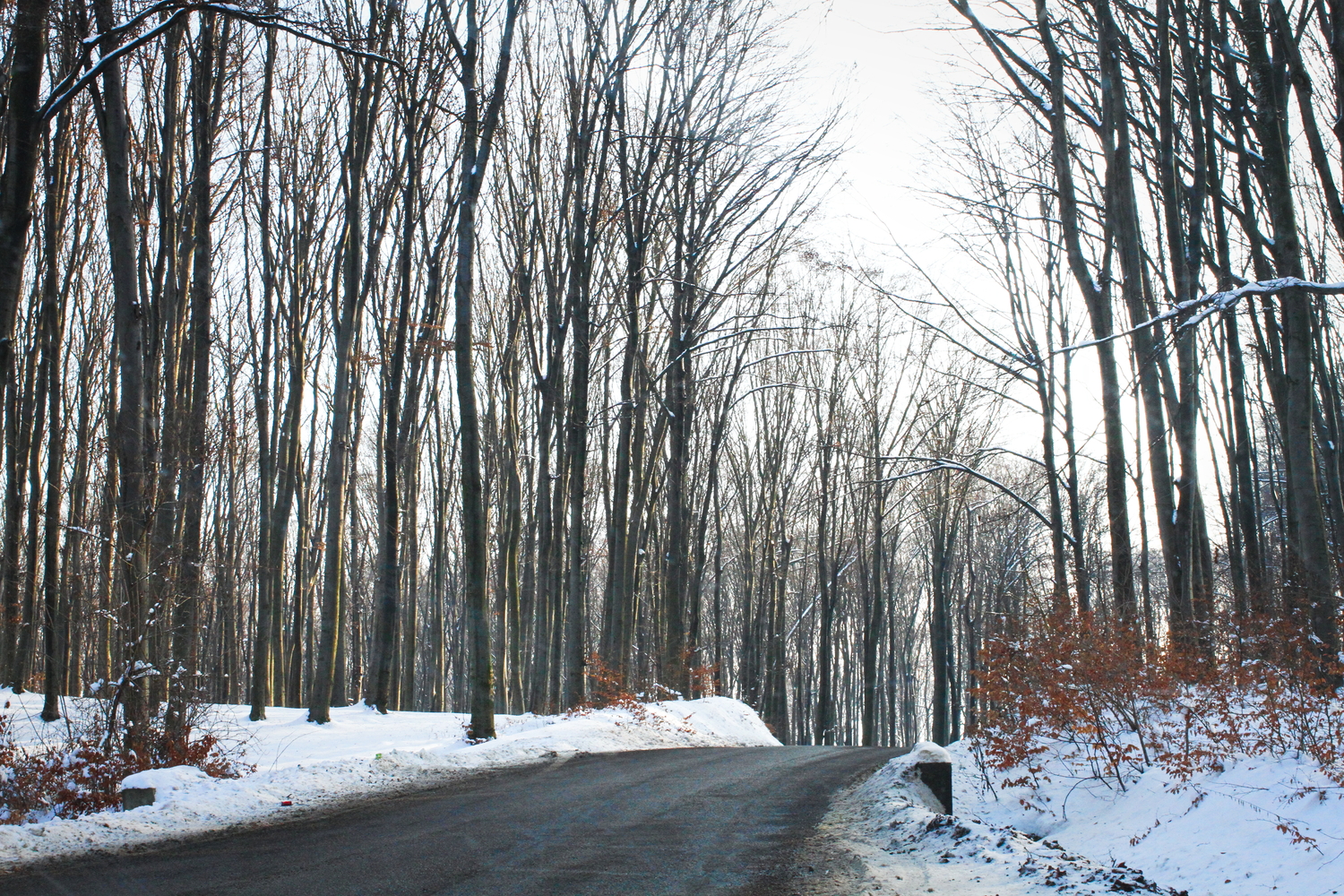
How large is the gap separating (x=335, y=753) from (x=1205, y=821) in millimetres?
9044

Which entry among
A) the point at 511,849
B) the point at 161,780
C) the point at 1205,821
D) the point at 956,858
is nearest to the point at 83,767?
the point at 161,780

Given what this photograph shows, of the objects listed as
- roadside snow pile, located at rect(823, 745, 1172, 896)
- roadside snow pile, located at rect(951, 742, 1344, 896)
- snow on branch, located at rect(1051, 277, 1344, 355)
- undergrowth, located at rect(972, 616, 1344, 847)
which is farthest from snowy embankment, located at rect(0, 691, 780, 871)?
snow on branch, located at rect(1051, 277, 1344, 355)

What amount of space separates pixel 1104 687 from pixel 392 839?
20.3 feet

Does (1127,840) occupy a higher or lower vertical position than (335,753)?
lower

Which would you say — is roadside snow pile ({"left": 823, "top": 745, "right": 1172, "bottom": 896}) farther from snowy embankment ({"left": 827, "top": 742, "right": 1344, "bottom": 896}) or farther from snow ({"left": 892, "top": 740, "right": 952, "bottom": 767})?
snow ({"left": 892, "top": 740, "right": 952, "bottom": 767})

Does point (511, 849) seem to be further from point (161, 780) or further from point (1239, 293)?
point (1239, 293)

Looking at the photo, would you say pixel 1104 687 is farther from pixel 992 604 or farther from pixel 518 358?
pixel 992 604

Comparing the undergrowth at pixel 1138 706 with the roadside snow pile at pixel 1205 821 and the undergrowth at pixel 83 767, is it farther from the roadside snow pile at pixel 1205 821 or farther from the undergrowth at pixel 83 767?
the undergrowth at pixel 83 767

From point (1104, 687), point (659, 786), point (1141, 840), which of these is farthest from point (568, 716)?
point (1141, 840)

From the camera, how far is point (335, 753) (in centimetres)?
1109

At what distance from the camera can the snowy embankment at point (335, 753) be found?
18.5 ft

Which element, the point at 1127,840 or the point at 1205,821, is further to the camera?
the point at 1127,840

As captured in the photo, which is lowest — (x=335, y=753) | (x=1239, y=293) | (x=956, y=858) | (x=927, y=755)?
(x=335, y=753)

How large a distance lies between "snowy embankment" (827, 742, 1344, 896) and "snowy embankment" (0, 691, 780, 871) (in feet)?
13.3
